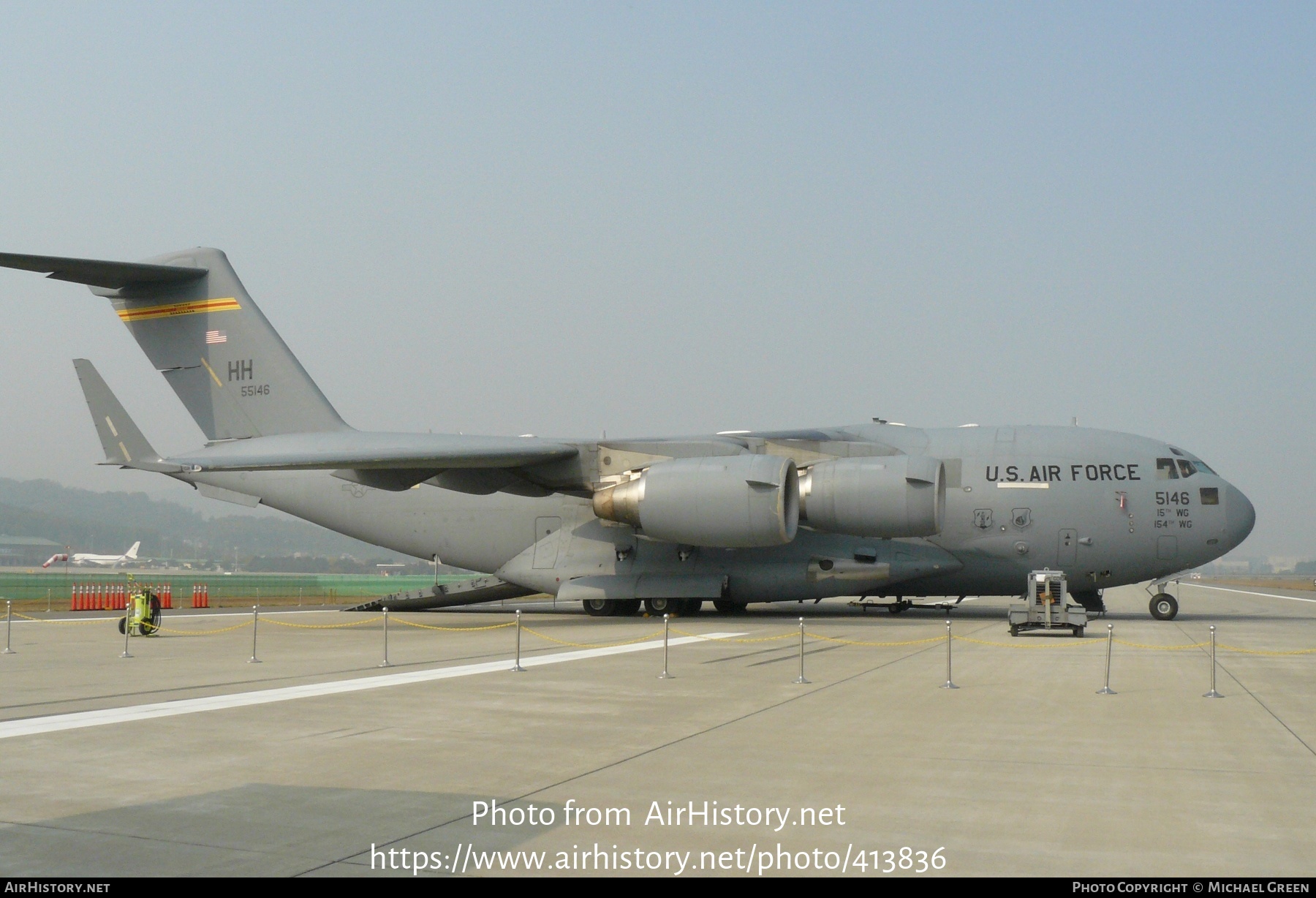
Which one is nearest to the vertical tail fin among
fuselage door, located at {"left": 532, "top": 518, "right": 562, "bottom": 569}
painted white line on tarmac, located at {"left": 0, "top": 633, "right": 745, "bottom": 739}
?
fuselage door, located at {"left": 532, "top": 518, "right": 562, "bottom": 569}

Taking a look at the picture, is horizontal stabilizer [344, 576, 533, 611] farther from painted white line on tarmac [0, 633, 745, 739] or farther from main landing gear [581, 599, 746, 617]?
painted white line on tarmac [0, 633, 745, 739]

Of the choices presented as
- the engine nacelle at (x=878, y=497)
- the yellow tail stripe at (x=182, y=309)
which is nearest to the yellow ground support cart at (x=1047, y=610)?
the engine nacelle at (x=878, y=497)

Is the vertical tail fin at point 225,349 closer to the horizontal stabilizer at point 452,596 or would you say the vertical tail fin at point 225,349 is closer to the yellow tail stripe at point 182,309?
the yellow tail stripe at point 182,309

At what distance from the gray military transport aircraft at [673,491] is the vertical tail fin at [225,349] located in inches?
1.4

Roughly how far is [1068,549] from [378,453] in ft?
42.4

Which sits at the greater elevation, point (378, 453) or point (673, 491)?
point (378, 453)

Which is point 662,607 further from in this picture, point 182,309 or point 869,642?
point 182,309

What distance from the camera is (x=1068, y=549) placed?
21.1 metres

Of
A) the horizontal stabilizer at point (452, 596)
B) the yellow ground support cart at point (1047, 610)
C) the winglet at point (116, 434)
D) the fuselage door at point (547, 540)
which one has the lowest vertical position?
the horizontal stabilizer at point (452, 596)

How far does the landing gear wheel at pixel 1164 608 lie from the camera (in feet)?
74.2

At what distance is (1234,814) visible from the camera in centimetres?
594

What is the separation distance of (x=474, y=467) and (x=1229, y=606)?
25.4 metres

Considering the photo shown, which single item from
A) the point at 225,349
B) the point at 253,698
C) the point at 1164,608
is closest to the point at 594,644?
the point at 253,698
